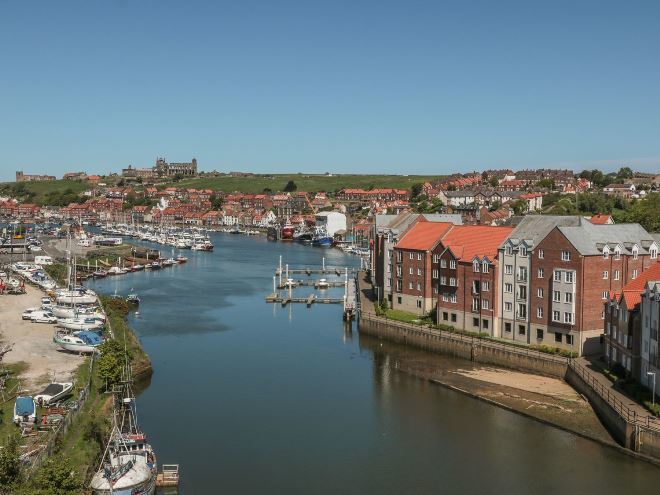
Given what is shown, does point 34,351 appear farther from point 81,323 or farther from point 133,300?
point 133,300

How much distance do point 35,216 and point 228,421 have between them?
173 m

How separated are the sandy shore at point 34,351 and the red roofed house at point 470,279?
20055 mm

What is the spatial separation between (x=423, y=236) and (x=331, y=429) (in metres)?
20.9

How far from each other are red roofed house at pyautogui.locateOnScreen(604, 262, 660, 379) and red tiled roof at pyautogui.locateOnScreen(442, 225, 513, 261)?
8208 millimetres

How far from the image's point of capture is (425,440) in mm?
26781

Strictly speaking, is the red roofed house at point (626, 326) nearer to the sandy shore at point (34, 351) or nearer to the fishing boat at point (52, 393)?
the fishing boat at point (52, 393)

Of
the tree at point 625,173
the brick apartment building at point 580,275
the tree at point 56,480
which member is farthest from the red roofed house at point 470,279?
the tree at point 625,173

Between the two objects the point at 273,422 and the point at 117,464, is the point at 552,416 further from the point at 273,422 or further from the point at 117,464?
the point at 117,464

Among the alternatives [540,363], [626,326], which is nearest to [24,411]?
[540,363]

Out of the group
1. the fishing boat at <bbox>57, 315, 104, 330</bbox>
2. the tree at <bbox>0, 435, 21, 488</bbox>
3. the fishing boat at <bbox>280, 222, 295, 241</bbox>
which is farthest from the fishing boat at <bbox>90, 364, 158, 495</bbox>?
the fishing boat at <bbox>280, 222, 295, 241</bbox>

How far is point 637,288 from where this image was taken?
31.2 metres

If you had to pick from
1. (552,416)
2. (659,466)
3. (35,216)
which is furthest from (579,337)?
(35,216)

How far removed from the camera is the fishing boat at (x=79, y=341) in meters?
35.4

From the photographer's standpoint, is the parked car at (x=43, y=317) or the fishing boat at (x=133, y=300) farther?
the fishing boat at (x=133, y=300)
